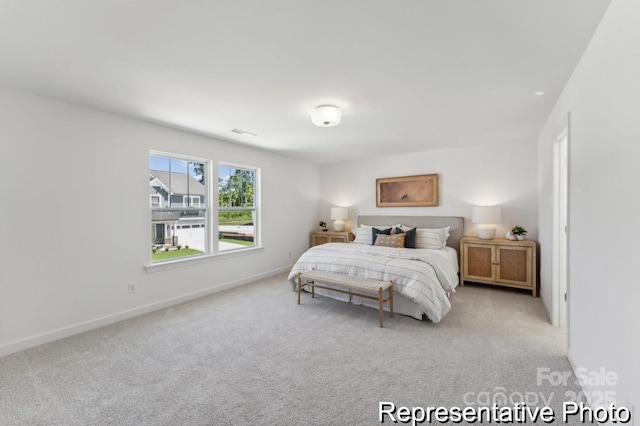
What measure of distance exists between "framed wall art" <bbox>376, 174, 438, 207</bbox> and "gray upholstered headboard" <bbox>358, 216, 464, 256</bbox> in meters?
0.27

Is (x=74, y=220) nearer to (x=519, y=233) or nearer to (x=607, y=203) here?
(x=607, y=203)

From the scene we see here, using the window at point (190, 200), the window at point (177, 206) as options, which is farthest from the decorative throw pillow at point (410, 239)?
the window at point (190, 200)

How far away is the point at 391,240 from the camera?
460 centimetres

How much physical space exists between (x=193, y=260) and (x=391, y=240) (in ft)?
10.1

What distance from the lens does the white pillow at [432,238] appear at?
14.8 feet

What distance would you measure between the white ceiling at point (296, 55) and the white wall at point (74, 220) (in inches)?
13.6

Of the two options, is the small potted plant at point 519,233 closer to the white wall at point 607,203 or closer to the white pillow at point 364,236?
the white pillow at point 364,236

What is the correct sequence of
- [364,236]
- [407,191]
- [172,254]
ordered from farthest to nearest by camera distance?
[407,191], [364,236], [172,254]

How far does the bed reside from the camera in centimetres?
304

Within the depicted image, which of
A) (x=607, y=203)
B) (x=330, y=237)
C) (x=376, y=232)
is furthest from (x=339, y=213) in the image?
(x=607, y=203)

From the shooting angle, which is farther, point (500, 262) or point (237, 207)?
point (237, 207)

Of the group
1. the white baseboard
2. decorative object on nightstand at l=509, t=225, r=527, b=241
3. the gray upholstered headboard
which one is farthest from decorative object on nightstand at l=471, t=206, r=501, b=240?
the white baseboard

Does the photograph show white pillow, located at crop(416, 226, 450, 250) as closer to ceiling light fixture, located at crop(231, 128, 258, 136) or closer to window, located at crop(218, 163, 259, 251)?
window, located at crop(218, 163, 259, 251)

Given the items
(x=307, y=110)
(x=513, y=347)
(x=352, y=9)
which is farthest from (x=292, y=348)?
(x=352, y=9)
